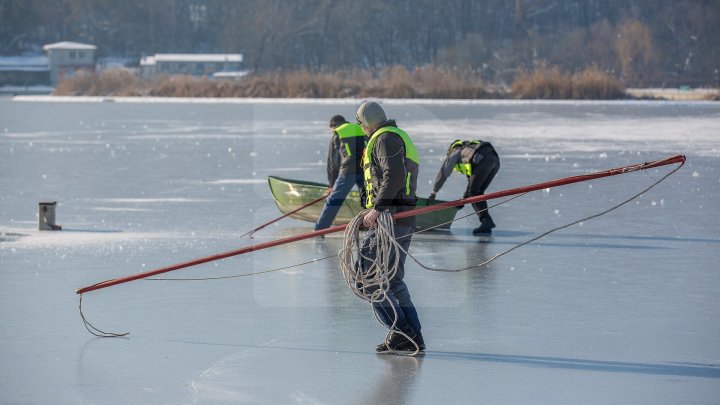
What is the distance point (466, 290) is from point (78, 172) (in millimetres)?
12944

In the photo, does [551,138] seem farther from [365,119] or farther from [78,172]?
[365,119]

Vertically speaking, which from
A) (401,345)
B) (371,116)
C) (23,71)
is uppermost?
(371,116)

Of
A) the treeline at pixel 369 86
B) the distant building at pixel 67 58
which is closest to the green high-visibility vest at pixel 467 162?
the treeline at pixel 369 86

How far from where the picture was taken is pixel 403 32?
339ft

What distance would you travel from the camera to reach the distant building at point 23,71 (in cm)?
9944

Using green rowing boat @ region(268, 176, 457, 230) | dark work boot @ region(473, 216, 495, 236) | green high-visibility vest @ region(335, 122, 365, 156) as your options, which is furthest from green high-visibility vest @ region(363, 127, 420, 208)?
green rowing boat @ region(268, 176, 457, 230)

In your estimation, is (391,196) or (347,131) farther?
(347,131)

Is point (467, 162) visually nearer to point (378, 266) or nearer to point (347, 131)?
point (347, 131)

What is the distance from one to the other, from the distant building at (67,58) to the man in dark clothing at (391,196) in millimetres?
94828

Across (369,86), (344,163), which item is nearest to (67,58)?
(369,86)

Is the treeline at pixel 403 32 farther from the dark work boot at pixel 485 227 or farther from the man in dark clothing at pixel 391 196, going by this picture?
the man in dark clothing at pixel 391 196

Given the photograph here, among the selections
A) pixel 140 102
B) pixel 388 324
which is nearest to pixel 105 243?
pixel 388 324

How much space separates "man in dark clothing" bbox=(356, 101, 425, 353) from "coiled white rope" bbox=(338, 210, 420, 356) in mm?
18

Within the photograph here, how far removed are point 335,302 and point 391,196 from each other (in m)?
2.08
